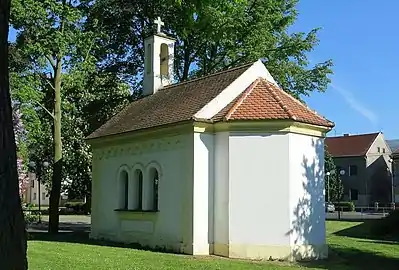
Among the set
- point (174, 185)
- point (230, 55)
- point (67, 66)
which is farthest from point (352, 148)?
point (174, 185)

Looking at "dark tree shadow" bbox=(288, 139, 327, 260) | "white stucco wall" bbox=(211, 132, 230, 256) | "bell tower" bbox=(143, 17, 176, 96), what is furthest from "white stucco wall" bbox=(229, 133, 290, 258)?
"bell tower" bbox=(143, 17, 176, 96)

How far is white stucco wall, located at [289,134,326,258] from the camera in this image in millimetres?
18672

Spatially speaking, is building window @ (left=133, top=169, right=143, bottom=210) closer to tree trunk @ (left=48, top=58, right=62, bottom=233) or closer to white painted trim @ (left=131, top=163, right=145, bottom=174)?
white painted trim @ (left=131, top=163, right=145, bottom=174)

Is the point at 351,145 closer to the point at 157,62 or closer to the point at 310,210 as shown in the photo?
the point at 157,62

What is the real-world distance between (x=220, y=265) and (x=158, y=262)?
1.82 metres

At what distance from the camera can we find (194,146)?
1938 cm

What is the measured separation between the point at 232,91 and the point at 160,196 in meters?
4.94

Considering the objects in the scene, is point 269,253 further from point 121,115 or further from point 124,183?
point 121,115

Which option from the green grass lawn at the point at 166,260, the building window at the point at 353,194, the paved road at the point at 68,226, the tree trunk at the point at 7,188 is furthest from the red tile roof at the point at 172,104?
the building window at the point at 353,194

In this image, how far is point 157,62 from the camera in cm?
2712

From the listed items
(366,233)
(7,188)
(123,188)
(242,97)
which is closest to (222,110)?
(242,97)

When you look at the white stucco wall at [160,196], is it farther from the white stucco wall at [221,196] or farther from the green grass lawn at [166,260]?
the green grass lawn at [166,260]

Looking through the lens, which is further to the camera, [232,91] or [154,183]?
[154,183]

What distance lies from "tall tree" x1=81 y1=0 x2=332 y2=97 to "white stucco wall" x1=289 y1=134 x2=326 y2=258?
12580 mm
